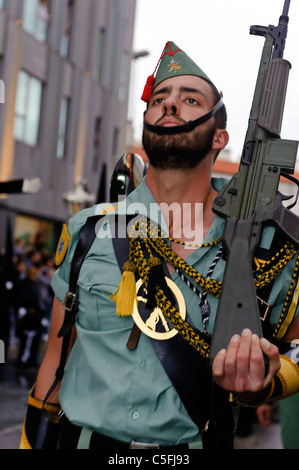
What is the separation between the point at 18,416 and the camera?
651 cm

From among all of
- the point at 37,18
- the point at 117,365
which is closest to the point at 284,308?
the point at 117,365

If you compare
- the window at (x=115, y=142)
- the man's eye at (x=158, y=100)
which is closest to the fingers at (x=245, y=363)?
the man's eye at (x=158, y=100)

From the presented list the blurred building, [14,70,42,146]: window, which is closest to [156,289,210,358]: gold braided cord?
the blurred building

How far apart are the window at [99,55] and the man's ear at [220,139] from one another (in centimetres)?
1878

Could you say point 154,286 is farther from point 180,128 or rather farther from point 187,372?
point 180,128

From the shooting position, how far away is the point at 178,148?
7.36 ft

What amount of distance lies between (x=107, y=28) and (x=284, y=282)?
1971cm

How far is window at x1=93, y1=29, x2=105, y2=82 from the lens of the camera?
20.6 meters

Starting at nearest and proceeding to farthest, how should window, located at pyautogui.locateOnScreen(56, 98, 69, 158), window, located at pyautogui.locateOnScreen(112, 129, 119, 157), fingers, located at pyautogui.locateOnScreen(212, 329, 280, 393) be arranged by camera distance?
fingers, located at pyautogui.locateOnScreen(212, 329, 280, 393), window, located at pyautogui.locateOnScreen(56, 98, 69, 158), window, located at pyautogui.locateOnScreen(112, 129, 119, 157)

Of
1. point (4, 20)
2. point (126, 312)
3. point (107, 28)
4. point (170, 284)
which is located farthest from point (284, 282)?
point (107, 28)

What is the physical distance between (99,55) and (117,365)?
64.8ft

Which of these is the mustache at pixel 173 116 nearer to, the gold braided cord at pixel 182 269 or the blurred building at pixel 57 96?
the gold braided cord at pixel 182 269

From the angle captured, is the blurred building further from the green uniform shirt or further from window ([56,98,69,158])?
the green uniform shirt

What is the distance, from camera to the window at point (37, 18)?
1634cm
